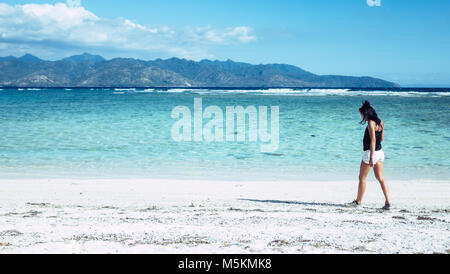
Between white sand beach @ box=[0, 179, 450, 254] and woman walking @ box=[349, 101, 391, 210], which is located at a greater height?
woman walking @ box=[349, 101, 391, 210]

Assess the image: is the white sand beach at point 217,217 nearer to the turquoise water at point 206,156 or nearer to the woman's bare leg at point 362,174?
the woman's bare leg at point 362,174

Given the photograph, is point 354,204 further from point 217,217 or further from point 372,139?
point 217,217

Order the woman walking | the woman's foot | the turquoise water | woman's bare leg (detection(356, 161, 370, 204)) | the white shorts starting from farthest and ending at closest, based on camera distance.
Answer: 1. the turquoise water
2. the woman's foot
3. woman's bare leg (detection(356, 161, 370, 204))
4. the white shorts
5. the woman walking

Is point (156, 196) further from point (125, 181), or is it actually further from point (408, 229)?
point (408, 229)

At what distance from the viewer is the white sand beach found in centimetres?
470

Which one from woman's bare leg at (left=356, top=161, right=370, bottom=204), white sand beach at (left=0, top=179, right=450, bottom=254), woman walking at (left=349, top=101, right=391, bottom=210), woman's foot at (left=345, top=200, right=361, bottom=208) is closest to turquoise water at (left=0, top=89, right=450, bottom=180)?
white sand beach at (left=0, top=179, right=450, bottom=254)

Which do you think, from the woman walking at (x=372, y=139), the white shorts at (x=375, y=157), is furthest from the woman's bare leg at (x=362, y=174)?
the white shorts at (x=375, y=157)

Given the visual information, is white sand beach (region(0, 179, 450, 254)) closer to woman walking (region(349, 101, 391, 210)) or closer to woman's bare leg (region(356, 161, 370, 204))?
woman's bare leg (region(356, 161, 370, 204))

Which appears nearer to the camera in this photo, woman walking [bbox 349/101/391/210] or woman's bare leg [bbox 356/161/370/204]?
woman walking [bbox 349/101/391/210]

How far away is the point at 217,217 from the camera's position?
20.2ft

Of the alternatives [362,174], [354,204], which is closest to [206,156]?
[354,204]

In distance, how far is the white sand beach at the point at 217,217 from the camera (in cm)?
470
